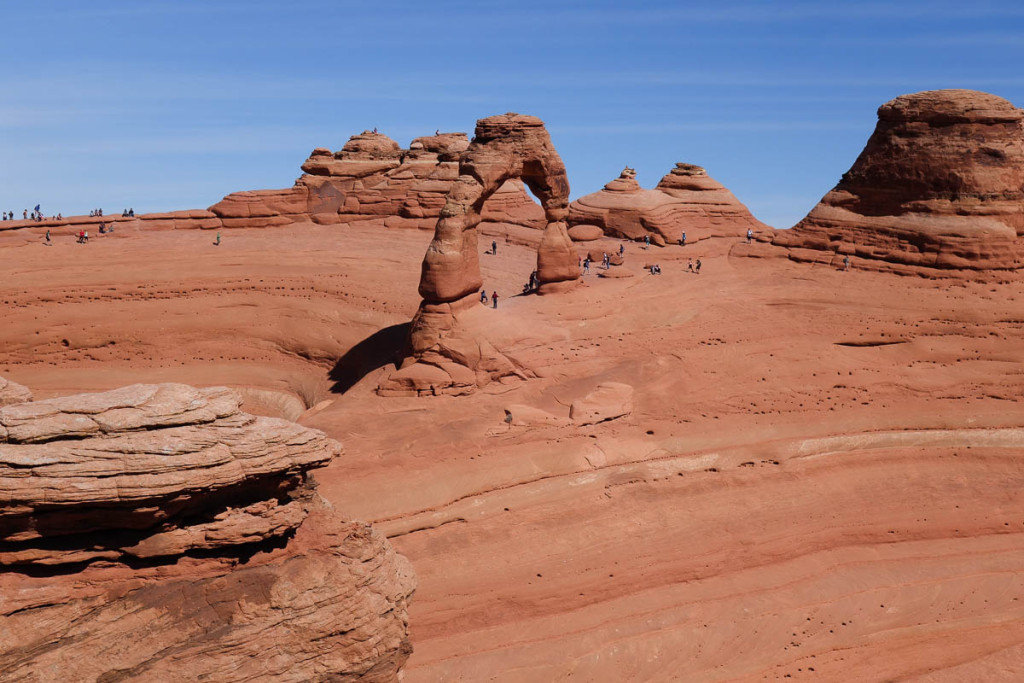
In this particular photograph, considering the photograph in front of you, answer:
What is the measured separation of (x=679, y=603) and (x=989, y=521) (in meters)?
7.67

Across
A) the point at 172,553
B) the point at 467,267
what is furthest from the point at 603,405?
the point at 172,553

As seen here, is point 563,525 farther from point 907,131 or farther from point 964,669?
point 907,131

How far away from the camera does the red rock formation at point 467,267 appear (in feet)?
80.9

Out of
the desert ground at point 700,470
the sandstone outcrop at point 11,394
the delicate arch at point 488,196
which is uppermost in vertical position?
the delicate arch at point 488,196

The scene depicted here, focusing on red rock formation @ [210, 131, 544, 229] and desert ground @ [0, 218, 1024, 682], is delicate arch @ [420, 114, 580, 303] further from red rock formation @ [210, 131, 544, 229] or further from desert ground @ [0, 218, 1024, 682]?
red rock formation @ [210, 131, 544, 229]

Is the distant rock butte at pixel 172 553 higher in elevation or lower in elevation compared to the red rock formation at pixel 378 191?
lower

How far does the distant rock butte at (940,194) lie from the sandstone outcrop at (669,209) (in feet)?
51.9

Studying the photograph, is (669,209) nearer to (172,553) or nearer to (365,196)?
(365,196)

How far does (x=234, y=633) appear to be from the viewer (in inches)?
506

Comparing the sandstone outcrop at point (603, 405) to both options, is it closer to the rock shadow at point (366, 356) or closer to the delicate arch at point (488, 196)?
the delicate arch at point (488, 196)

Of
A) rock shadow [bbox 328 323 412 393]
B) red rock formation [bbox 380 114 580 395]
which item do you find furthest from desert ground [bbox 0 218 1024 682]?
red rock formation [bbox 380 114 580 395]

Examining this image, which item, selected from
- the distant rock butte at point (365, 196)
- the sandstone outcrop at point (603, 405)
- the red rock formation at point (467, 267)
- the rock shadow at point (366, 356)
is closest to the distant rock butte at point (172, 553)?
the sandstone outcrop at point (603, 405)

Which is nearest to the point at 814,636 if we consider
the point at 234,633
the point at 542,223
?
the point at 234,633

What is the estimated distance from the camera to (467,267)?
2555 centimetres
